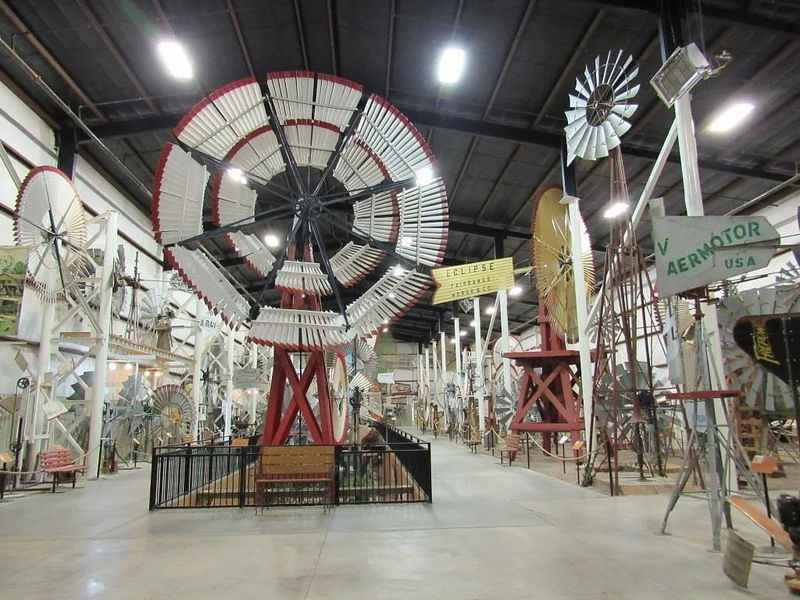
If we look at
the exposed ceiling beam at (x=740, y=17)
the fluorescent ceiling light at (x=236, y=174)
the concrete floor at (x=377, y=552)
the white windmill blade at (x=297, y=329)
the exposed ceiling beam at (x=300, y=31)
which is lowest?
the concrete floor at (x=377, y=552)

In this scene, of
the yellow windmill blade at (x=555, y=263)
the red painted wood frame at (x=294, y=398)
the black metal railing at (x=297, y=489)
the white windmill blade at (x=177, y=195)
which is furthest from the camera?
the yellow windmill blade at (x=555, y=263)

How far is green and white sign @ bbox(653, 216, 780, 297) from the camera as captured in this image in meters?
4.88

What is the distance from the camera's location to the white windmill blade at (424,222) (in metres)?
8.17

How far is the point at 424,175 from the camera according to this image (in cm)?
817

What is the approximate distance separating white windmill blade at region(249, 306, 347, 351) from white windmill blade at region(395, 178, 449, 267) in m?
1.56

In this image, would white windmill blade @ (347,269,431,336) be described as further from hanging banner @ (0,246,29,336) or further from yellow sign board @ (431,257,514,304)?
hanging banner @ (0,246,29,336)

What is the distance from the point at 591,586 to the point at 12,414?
43.2ft

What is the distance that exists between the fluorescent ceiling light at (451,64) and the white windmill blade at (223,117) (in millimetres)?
5688

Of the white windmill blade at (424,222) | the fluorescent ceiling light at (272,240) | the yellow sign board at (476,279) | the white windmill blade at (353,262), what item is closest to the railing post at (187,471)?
the white windmill blade at (353,262)

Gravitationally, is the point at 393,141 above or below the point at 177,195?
above

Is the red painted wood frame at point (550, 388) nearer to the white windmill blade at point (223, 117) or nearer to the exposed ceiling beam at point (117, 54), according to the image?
the white windmill blade at point (223, 117)

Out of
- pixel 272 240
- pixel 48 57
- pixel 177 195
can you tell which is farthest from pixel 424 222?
pixel 272 240

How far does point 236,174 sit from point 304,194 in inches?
43.1

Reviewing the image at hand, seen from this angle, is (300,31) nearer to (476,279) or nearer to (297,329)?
(476,279)
